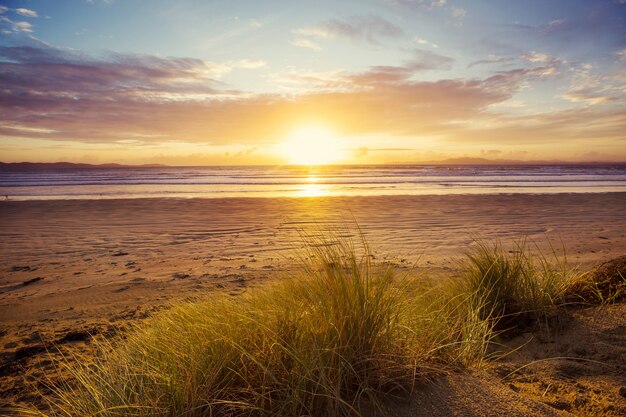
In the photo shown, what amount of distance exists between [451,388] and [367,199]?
17110 mm

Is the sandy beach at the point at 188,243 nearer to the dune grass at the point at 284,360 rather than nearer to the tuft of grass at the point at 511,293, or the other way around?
the dune grass at the point at 284,360

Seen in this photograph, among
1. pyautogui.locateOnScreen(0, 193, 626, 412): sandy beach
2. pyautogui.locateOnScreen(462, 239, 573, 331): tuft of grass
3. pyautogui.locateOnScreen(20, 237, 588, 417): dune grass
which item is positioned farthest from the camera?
pyautogui.locateOnScreen(0, 193, 626, 412): sandy beach

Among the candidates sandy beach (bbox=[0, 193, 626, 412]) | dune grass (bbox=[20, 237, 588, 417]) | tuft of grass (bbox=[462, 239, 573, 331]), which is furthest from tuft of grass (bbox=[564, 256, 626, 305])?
sandy beach (bbox=[0, 193, 626, 412])

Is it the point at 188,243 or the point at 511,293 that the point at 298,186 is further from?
the point at 511,293

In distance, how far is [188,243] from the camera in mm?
9727

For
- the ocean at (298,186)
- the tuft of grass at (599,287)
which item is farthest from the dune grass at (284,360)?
the ocean at (298,186)

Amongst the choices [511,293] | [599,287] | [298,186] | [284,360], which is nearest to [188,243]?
[511,293]

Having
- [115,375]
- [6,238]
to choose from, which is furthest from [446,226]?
[6,238]

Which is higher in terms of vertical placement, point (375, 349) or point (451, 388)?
point (375, 349)

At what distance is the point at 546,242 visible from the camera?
922cm

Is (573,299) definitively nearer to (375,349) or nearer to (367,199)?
(375,349)

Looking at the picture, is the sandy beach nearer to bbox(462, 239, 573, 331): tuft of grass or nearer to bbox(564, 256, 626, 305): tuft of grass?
bbox(462, 239, 573, 331): tuft of grass

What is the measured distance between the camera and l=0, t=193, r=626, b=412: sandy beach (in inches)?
195

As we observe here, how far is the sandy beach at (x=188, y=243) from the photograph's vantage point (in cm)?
494
